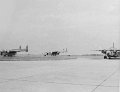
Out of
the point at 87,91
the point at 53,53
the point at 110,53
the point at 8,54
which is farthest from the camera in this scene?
the point at 53,53

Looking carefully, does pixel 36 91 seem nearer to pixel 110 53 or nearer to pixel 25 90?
pixel 25 90

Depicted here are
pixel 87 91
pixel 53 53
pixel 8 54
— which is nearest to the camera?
pixel 87 91

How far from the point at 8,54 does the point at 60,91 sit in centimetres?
6331

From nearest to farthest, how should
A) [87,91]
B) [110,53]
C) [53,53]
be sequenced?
[87,91]
[110,53]
[53,53]

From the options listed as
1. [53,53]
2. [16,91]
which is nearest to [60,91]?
[16,91]

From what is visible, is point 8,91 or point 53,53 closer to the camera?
point 8,91

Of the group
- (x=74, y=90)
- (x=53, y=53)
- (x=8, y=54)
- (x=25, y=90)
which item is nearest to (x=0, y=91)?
(x=25, y=90)

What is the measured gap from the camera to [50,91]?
15.9 ft

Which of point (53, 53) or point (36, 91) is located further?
point (53, 53)

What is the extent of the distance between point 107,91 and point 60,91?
3.56 feet

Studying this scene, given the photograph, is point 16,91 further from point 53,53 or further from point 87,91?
point 53,53

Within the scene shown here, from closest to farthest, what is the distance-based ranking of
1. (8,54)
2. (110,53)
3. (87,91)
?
1. (87,91)
2. (110,53)
3. (8,54)

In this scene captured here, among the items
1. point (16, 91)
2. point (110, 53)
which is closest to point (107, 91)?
point (16, 91)

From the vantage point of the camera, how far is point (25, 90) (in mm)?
4914
